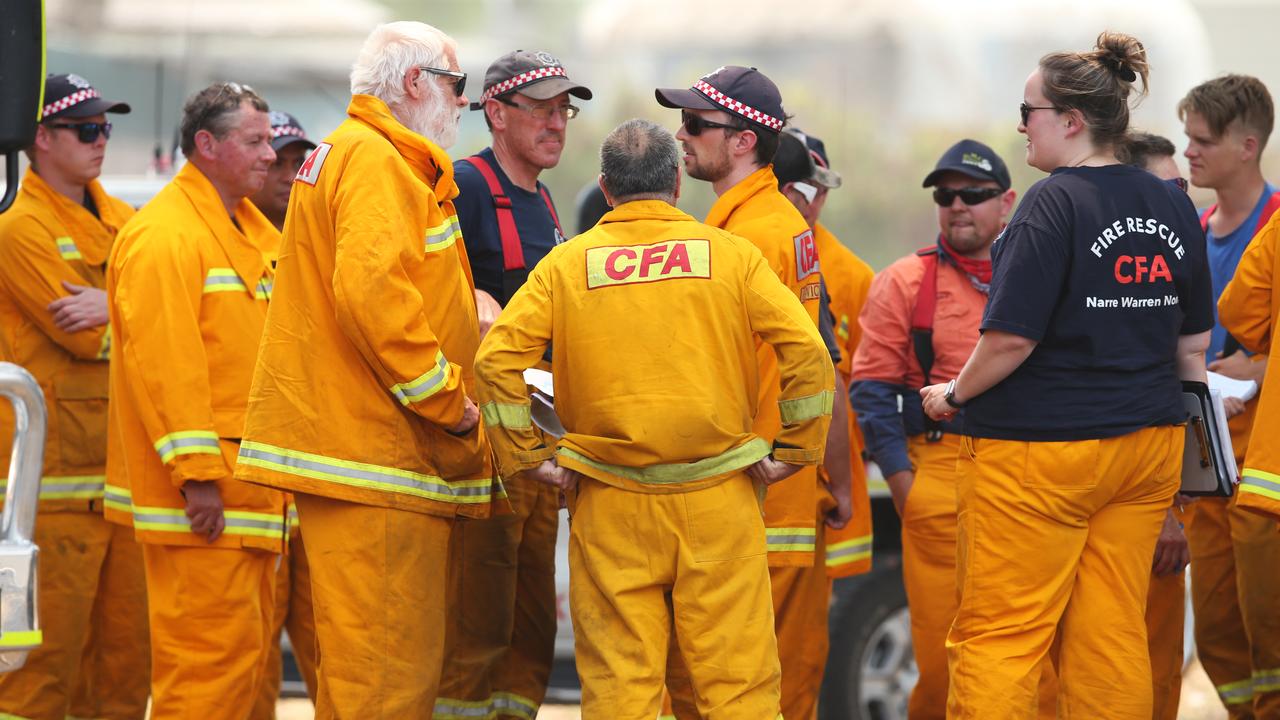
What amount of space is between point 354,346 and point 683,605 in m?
1.19

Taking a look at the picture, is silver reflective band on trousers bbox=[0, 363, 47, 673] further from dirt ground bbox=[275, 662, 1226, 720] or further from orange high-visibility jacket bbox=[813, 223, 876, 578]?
dirt ground bbox=[275, 662, 1226, 720]

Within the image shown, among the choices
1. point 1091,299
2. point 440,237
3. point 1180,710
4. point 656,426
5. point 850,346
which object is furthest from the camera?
point 1180,710

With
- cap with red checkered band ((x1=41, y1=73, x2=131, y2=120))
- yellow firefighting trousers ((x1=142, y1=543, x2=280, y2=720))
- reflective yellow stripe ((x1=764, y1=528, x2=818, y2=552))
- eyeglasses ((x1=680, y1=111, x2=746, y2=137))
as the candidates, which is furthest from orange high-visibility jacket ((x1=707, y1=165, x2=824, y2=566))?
cap with red checkered band ((x1=41, y1=73, x2=131, y2=120))

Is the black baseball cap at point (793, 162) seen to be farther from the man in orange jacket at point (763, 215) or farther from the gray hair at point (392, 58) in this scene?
the gray hair at point (392, 58)

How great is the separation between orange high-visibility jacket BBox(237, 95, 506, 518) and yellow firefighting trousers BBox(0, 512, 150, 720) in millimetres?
1691

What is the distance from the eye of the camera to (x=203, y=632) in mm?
5129

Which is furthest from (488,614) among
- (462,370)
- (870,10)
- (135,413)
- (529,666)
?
(870,10)

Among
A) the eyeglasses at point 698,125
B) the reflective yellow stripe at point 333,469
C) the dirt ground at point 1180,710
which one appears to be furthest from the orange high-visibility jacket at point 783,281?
the dirt ground at point 1180,710

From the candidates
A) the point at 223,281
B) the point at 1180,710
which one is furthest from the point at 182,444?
the point at 1180,710

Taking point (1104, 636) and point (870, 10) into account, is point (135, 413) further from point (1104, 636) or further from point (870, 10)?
point (870, 10)

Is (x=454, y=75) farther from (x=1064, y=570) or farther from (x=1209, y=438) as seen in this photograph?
(x=1209, y=438)

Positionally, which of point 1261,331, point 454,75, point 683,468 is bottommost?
point 683,468

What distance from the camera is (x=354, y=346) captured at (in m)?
4.59

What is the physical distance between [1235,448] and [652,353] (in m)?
2.60
